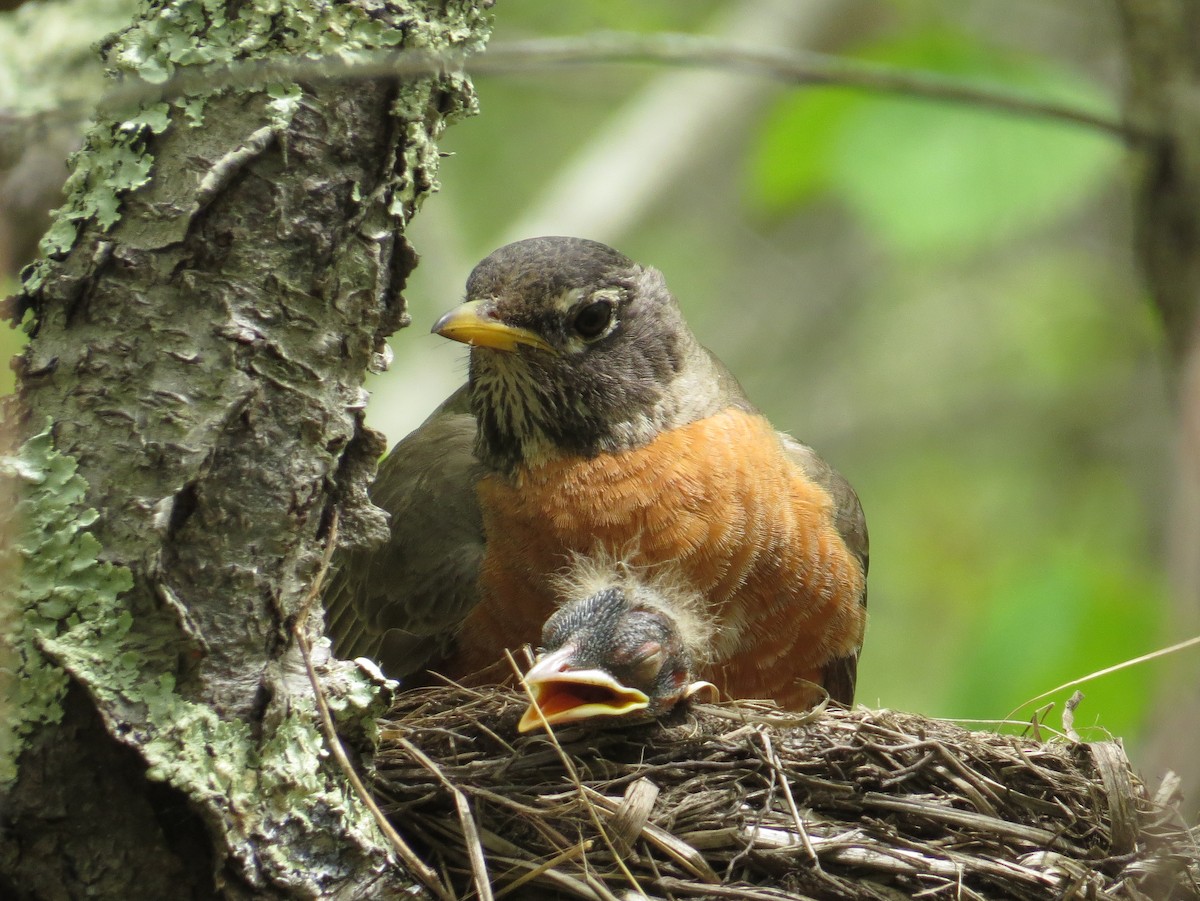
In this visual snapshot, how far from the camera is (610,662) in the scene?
3.14 metres

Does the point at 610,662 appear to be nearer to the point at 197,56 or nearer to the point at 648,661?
the point at 648,661

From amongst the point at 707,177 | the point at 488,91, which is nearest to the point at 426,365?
the point at 488,91

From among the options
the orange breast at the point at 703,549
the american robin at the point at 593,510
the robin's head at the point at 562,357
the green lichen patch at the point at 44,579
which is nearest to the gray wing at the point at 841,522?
the american robin at the point at 593,510

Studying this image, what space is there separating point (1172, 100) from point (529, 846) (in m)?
2.87

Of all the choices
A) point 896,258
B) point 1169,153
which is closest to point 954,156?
point 1169,153

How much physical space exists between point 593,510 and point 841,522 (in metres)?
0.83

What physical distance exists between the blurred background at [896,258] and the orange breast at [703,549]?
6.51 ft

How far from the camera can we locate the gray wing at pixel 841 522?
405 cm

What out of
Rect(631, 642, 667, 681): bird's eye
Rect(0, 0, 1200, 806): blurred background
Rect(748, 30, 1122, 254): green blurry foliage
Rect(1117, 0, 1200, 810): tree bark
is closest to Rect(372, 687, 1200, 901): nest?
Rect(631, 642, 667, 681): bird's eye

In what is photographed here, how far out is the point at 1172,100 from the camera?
3.91m

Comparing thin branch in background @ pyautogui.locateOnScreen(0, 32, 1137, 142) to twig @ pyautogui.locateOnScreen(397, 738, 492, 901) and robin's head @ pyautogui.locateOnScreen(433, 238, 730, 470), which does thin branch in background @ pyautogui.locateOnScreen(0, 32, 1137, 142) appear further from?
twig @ pyautogui.locateOnScreen(397, 738, 492, 901)

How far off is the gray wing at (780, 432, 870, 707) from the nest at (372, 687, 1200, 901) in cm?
81

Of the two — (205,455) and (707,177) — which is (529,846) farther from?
(707,177)

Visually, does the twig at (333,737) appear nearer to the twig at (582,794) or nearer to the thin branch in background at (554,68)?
the twig at (582,794)
